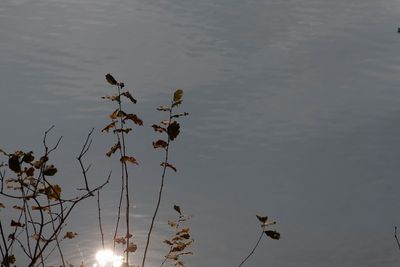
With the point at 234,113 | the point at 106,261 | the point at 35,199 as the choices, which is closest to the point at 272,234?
the point at 35,199

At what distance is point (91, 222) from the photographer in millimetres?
10344

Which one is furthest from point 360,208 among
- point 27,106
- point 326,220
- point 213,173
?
point 27,106

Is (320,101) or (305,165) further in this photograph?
(320,101)

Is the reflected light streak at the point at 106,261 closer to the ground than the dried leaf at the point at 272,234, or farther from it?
farther from it

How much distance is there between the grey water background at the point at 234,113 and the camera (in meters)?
10.4

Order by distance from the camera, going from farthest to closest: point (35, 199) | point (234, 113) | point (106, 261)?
point (234, 113), point (106, 261), point (35, 199)

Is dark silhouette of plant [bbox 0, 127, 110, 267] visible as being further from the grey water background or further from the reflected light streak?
the grey water background

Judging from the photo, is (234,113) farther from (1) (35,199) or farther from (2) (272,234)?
(1) (35,199)

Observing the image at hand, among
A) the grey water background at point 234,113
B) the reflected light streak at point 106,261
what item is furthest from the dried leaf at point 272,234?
the grey water background at point 234,113

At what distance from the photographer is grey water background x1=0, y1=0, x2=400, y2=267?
34.1ft

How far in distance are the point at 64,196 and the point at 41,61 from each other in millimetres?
8443

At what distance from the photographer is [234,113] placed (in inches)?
596

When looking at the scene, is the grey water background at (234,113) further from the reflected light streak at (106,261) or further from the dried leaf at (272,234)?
the dried leaf at (272,234)

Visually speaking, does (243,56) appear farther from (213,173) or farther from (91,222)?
(91,222)
